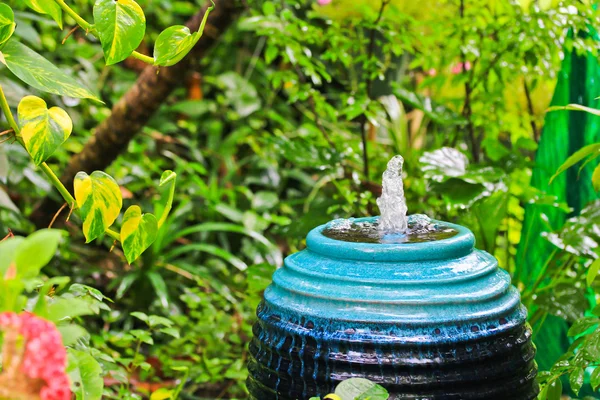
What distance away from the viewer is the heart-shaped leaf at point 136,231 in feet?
3.41

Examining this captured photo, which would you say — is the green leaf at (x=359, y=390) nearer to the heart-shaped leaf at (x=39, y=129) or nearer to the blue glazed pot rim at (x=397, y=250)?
the blue glazed pot rim at (x=397, y=250)

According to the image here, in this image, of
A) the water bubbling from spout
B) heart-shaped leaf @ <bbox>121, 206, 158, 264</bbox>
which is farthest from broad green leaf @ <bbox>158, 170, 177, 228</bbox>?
the water bubbling from spout

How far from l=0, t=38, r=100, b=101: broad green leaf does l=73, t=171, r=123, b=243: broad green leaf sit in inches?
4.6

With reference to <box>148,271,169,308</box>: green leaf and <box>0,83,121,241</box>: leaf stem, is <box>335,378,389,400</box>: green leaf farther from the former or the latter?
<box>148,271,169,308</box>: green leaf

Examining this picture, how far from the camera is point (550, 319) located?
7.13ft

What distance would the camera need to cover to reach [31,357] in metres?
0.54

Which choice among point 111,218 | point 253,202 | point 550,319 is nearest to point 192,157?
point 253,202

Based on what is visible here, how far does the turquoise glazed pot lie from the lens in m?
0.98

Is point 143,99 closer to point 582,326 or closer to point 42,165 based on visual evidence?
point 42,165

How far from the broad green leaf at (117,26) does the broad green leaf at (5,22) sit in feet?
0.43

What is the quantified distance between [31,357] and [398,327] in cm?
56

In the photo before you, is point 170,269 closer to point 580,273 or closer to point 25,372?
point 580,273

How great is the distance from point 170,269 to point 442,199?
1209mm

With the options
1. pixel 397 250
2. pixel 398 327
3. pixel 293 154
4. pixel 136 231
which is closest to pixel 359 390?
pixel 398 327
